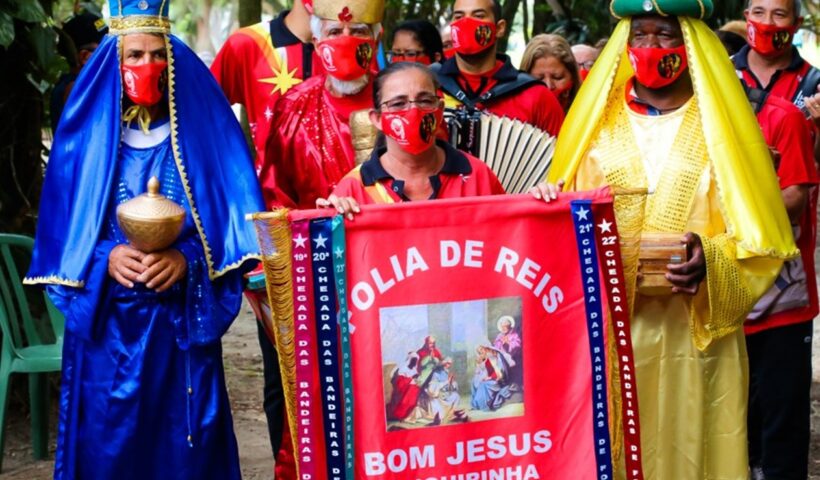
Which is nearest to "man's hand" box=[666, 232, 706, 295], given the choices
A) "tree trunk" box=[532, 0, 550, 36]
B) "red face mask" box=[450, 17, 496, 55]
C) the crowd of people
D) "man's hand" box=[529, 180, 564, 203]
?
the crowd of people

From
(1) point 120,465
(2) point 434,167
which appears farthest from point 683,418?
(1) point 120,465

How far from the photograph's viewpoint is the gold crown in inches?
226

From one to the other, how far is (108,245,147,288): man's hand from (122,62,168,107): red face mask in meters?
0.56

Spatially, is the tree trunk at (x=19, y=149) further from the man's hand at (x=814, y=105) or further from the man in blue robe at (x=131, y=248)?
the man's hand at (x=814, y=105)

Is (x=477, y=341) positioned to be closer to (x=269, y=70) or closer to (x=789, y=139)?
(x=789, y=139)

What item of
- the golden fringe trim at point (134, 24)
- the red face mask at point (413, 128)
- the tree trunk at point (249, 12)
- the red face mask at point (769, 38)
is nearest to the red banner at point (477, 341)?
the red face mask at point (413, 128)

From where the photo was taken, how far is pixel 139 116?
5.15 metres

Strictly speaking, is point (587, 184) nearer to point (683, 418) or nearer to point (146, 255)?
point (683, 418)

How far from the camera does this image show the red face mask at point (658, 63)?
512cm

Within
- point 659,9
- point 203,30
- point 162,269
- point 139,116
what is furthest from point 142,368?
point 203,30

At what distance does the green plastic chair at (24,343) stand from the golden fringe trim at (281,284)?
2.93 meters

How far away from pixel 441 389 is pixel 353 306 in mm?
414

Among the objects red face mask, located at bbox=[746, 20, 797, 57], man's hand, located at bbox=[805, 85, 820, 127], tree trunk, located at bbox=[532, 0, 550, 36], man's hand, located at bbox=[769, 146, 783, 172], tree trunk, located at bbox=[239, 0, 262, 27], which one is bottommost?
man's hand, located at bbox=[769, 146, 783, 172]

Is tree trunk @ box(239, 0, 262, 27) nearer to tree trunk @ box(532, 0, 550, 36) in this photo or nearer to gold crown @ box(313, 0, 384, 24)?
gold crown @ box(313, 0, 384, 24)
